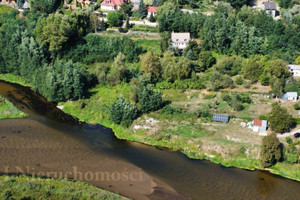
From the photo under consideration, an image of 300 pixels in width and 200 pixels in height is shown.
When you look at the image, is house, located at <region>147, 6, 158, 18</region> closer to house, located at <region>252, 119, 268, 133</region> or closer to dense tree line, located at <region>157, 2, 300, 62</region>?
dense tree line, located at <region>157, 2, 300, 62</region>

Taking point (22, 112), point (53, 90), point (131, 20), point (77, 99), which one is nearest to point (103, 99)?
point (77, 99)

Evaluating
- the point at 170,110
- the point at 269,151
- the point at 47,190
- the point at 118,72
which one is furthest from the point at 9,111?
the point at 269,151

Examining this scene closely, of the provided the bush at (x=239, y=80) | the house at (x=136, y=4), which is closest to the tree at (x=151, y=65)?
the bush at (x=239, y=80)

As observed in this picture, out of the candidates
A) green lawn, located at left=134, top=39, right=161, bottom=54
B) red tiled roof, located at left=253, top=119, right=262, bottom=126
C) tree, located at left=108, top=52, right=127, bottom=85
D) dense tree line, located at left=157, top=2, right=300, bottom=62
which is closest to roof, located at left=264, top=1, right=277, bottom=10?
dense tree line, located at left=157, top=2, right=300, bottom=62

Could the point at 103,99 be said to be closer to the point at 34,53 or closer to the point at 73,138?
the point at 73,138

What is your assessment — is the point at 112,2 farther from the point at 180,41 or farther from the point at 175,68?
the point at 175,68

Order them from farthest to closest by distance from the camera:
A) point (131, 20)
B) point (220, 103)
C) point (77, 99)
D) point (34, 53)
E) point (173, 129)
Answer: point (131, 20) < point (34, 53) < point (77, 99) < point (220, 103) < point (173, 129)
